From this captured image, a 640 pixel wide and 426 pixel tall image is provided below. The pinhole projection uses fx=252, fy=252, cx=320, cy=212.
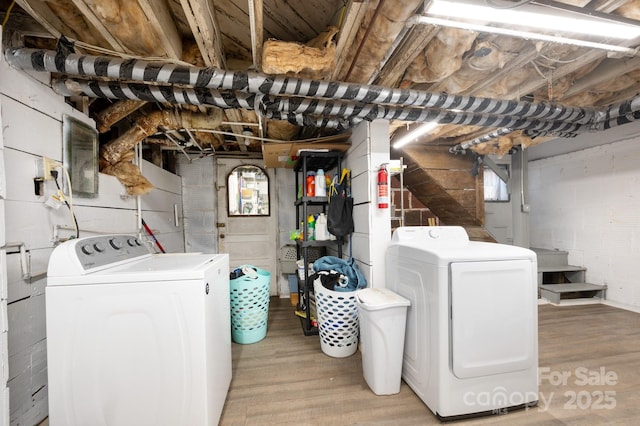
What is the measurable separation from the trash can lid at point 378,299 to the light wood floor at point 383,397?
2.10ft

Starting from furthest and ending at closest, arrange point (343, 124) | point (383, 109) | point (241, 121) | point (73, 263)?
point (241, 121) < point (343, 124) < point (383, 109) < point (73, 263)

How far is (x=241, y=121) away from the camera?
2.82 metres

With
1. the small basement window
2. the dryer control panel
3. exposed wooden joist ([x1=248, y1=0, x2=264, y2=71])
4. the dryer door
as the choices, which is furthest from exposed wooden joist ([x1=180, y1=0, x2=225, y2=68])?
the small basement window

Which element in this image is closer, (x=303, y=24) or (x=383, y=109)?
(x=303, y=24)

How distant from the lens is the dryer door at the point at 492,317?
155cm

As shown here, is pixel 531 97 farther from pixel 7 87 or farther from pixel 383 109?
pixel 7 87

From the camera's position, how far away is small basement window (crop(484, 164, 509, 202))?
518 cm

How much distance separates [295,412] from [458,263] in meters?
1.42

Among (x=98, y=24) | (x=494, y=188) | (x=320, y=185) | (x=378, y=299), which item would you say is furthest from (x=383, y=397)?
(x=494, y=188)

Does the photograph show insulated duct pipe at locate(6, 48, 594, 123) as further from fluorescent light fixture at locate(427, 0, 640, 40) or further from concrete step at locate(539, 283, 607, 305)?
concrete step at locate(539, 283, 607, 305)

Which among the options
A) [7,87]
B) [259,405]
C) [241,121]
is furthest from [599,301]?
[7,87]

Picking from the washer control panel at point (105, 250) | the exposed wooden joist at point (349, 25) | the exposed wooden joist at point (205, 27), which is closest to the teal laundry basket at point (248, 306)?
the washer control panel at point (105, 250)

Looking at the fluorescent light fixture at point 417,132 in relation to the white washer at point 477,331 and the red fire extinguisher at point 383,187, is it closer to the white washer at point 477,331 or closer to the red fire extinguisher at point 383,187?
the red fire extinguisher at point 383,187

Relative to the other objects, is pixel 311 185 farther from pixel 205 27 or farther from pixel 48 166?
pixel 48 166
